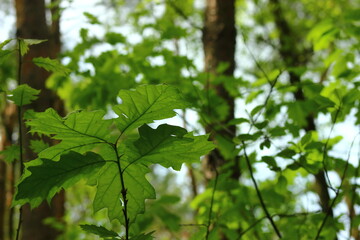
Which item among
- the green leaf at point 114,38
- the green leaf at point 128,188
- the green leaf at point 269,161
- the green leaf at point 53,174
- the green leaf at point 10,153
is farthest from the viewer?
the green leaf at point 114,38

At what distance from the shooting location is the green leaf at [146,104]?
0.84m

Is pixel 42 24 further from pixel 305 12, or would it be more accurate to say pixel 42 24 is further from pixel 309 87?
pixel 305 12

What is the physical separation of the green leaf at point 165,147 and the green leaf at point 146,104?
0.09 feet

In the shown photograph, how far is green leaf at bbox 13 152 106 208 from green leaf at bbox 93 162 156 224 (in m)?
0.07

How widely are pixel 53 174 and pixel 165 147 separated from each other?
263 mm

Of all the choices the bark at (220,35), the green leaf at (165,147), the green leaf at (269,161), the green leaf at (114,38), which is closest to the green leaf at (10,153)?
the green leaf at (165,147)

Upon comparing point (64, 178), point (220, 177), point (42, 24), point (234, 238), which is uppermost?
point (42, 24)

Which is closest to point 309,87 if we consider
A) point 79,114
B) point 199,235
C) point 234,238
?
point 234,238

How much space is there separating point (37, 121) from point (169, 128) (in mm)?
307

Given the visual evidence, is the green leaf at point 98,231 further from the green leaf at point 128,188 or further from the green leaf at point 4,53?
the green leaf at point 4,53

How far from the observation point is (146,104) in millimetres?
840

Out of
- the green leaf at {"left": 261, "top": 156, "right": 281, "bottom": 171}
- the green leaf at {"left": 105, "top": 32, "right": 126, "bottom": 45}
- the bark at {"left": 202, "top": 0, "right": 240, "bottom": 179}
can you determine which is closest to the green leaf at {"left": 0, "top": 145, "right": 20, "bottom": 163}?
the green leaf at {"left": 261, "top": 156, "right": 281, "bottom": 171}

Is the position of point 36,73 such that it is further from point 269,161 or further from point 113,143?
point 113,143

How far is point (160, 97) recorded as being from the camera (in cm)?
84
